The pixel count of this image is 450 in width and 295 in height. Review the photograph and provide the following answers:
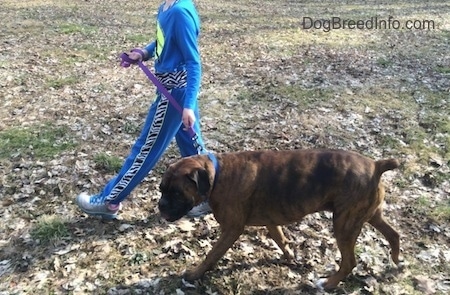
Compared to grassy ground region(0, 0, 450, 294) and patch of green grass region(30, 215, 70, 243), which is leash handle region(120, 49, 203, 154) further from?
patch of green grass region(30, 215, 70, 243)

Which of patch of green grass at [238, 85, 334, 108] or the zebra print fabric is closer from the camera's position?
the zebra print fabric

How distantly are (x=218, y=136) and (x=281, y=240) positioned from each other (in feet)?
10.2

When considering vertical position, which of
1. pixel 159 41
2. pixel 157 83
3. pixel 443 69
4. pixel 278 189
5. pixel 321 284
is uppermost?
pixel 159 41

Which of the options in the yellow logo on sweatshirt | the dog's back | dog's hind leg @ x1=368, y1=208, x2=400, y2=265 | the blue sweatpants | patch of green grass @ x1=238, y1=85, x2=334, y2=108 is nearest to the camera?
the dog's back

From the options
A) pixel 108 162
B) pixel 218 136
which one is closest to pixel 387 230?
pixel 218 136

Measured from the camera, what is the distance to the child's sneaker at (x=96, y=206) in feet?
17.5

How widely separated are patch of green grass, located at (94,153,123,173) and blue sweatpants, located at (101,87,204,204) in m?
1.31

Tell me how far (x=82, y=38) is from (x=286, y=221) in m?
10.4

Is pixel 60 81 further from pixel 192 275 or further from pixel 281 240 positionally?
pixel 281 240

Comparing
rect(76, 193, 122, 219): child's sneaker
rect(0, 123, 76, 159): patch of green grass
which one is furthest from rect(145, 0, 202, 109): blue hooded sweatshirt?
rect(0, 123, 76, 159): patch of green grass

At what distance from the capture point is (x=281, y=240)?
482 cm

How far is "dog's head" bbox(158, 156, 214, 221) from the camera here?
4000mm

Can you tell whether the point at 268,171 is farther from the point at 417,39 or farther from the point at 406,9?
the point at 406,9

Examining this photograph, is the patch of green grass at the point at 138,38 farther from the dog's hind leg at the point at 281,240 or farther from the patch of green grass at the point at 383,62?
the dog's hind leg at the point at 281,240
